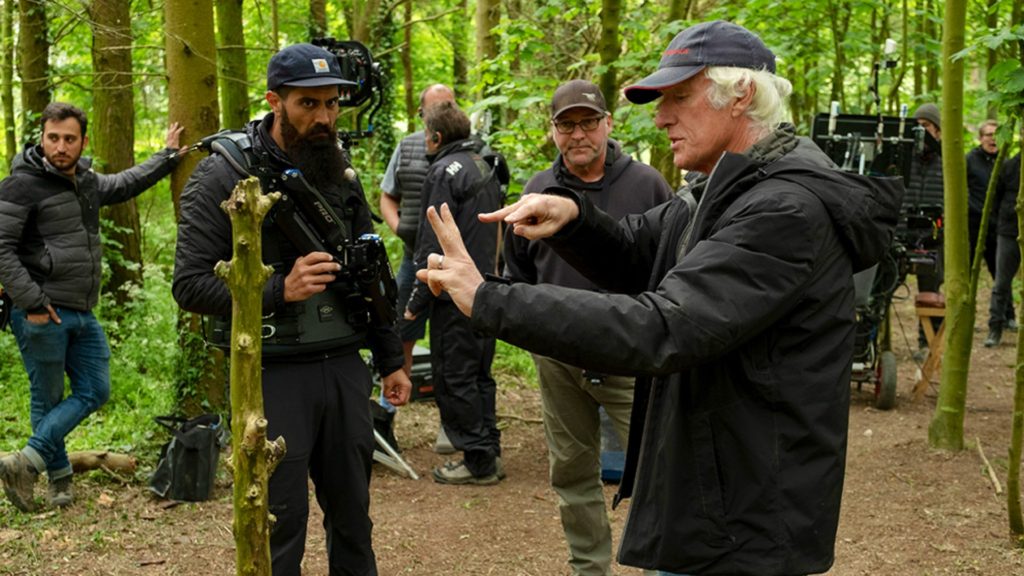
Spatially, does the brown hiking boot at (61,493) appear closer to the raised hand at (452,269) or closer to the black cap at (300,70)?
the black cap at (300,70)

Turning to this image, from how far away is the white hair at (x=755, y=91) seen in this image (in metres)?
2.72

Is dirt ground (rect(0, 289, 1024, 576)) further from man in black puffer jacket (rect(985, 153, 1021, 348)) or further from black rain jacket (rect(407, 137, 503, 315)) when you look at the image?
man in black puffer jacket (rect(985, 153, 1021, 348))

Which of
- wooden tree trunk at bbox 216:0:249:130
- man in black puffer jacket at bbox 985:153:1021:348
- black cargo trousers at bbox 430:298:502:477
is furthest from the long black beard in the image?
man in black puffer jacket at bbox 985:153:1021:348

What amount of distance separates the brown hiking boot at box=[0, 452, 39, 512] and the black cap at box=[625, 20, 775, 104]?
4.78m

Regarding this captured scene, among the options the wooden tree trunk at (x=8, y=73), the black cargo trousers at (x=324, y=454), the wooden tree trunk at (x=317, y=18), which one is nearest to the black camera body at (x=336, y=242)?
the black cargo trousers at (x=324, y=454)

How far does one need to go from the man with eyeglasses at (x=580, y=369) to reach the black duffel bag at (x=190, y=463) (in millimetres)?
2190

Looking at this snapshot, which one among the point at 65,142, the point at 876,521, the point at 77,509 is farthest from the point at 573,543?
the point at 65,142

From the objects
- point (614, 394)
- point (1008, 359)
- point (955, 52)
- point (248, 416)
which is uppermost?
point (955, 52)

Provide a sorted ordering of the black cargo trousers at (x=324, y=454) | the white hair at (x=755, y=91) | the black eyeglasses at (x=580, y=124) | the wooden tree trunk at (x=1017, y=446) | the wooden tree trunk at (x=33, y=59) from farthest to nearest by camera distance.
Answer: the wooden tree trunk at (x=33, y=59), the black eyeglasses at (x=580, y=124), the wooden tree trunk at (x=1017, y=446), the black cargo trousers at (x=324, y=454), the white hair at (x=755, y=91)

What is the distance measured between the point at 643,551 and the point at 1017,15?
7.39m

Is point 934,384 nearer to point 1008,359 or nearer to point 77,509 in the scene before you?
point 1008,359

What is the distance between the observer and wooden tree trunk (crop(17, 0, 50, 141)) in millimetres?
9859

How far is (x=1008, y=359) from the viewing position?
1152 cm

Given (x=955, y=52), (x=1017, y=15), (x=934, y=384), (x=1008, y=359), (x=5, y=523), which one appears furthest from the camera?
(x=1008, y=359)
